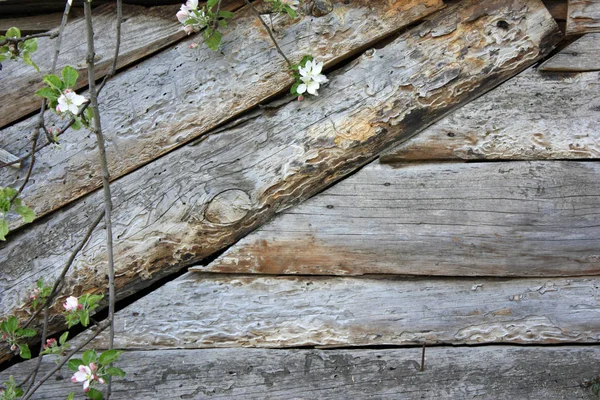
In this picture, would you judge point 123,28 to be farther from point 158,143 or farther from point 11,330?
point 11,330

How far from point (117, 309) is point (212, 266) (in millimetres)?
288

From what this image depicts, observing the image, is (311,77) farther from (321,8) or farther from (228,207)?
(228,207)

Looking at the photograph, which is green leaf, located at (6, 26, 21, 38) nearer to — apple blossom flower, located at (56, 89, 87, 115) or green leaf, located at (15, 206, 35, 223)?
apple blossom flower, located at (56, 89, 87, 115)

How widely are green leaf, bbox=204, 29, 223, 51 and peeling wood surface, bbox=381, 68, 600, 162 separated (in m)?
0.54

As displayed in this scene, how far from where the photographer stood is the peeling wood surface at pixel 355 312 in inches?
61.2

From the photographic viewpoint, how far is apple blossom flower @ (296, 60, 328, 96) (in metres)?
1.53

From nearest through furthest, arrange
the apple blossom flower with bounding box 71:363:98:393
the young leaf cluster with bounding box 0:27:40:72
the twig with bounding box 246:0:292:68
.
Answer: the apple blossom flower with bounding box 71:363:98:393, the young leaf cluster with bounding box 0:27:40:72, the twig with bounding box 246:0:292:68

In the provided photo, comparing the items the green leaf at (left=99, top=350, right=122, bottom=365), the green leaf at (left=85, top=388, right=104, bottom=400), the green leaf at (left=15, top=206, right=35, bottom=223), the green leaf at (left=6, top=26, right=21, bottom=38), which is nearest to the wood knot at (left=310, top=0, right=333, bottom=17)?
the green leaf at (left=6, top=26, right=21, bottom=38)

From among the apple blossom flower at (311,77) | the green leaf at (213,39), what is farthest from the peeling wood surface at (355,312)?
the green leaf at (213,39)

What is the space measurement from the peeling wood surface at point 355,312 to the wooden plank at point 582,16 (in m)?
0.68

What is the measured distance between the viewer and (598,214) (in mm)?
1590

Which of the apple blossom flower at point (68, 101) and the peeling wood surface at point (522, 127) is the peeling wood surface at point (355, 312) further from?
the apple blossom flower at point (68, 101)

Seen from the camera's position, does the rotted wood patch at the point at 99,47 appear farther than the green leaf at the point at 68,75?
Yes

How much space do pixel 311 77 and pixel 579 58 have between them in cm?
74
